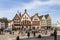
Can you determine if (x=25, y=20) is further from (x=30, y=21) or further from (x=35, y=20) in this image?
(x=35, y=20)

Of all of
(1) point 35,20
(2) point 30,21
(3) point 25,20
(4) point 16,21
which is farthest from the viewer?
(1) point 35,20

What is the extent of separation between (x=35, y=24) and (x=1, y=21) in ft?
36.9

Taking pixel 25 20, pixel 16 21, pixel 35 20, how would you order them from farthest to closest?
pixel 35 20
pixel 25 20
pixel 16 21

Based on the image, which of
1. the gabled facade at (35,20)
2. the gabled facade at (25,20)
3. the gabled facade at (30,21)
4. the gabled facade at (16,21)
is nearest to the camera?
the gabled facade at (16,21)

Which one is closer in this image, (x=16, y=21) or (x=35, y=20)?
(x=16, y=21)

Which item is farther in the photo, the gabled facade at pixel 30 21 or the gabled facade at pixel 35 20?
the gabled facade at pixel 35 20

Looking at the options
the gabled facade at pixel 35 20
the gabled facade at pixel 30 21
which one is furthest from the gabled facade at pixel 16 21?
the gabled facade at pixel 35 20

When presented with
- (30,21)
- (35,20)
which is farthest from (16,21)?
(35,20)

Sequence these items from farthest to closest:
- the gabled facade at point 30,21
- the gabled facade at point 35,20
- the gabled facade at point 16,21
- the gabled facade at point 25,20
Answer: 1. the gabled facade at point 35,20
2. the gabled facade at point 25,20
3. the gabled facade at point 30,21
4. the gabled facade at point 16,21

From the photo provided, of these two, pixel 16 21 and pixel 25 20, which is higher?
pixel 25 20

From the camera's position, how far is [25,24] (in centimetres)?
6531

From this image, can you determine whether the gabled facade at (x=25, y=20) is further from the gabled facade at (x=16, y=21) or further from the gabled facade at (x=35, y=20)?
the gabled facade at (x=16, y=21)

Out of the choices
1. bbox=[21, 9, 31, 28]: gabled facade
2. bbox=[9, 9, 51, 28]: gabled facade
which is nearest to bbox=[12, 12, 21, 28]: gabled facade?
bbox=[9, 9, 51, 28]: gabled facade

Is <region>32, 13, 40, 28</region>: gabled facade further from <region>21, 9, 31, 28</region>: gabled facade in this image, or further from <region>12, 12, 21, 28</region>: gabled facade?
<region>12, 12, 21, 28</region>: gabled facade
